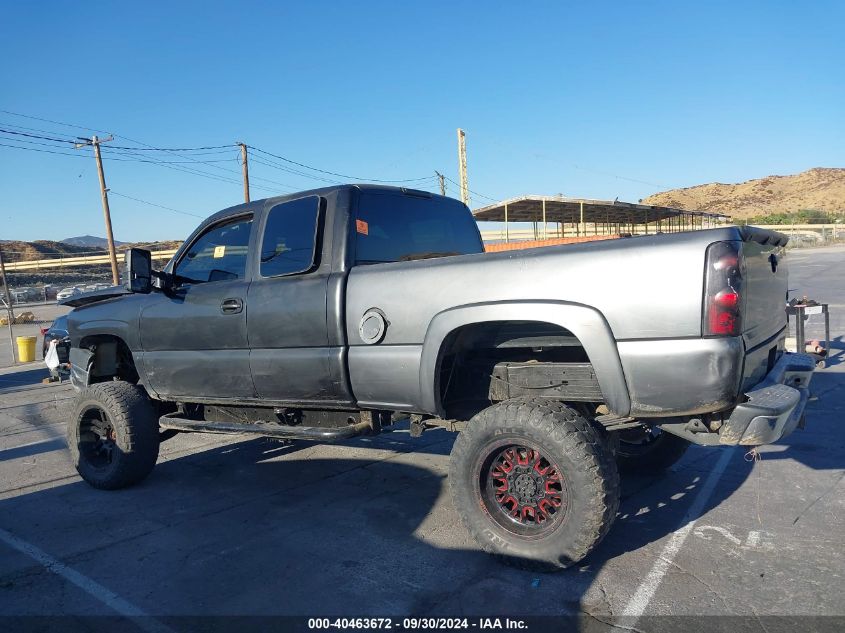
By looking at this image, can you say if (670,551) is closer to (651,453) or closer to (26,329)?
(651,453)

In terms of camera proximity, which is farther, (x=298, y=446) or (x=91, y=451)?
(x=298, y=446)

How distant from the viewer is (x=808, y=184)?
9412cm

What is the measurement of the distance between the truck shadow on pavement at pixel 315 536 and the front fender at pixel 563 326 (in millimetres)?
1030

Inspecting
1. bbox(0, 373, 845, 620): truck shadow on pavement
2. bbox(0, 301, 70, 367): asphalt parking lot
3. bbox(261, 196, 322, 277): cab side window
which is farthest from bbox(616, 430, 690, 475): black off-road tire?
bbox(0, 301, 70, 367): asphalt parking lot

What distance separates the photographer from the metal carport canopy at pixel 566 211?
25.6 meters

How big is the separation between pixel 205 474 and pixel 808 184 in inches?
4282

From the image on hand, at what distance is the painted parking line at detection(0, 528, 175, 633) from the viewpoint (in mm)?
3031

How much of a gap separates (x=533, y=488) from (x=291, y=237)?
88.8 inches

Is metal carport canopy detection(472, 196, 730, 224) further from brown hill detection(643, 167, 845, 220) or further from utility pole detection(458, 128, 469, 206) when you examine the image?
brown hill detection(643, 167, 845, 220)

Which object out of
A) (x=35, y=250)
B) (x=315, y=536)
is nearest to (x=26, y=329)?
(x=315, y=536)

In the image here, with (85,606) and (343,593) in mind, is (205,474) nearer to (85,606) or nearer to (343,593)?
(85,606)

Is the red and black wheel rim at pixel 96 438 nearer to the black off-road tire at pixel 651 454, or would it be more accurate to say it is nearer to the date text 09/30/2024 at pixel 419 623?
A: the date text 09/30/2024 at pixel 419 623

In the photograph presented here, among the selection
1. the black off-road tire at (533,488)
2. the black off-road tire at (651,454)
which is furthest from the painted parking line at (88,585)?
the black off-road tire at (651,454)

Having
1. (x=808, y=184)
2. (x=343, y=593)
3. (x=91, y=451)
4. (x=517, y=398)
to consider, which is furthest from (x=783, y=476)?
(x=808, y=184)
